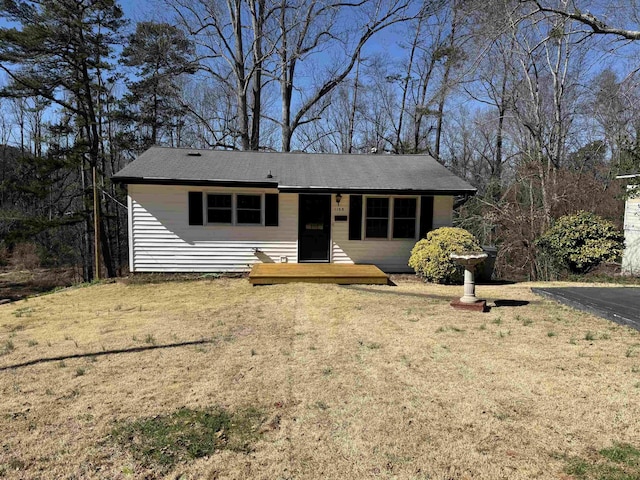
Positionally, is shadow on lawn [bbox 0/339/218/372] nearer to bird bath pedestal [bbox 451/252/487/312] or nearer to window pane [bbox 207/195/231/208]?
bird bath pedestal [bbox 451/252/487/312]

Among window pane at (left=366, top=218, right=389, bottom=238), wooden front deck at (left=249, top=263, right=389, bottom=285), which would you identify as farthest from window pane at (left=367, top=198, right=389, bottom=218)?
wooden front deck at (left=249, top=263, right=389, bottom=285)

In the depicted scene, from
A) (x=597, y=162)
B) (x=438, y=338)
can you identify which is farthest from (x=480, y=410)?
(x=597, y=162)

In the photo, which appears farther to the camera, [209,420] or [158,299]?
[158,299]

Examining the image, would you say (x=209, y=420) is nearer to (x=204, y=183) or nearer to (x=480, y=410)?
(x=480, y=410)

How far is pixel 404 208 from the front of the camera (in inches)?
391

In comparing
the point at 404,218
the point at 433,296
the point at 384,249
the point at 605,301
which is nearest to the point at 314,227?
the point at 384,249

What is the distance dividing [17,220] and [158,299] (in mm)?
11923

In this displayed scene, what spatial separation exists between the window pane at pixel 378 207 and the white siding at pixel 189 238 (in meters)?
1.94

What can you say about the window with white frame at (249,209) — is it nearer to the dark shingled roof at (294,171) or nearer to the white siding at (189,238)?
the white siding at (189,238)

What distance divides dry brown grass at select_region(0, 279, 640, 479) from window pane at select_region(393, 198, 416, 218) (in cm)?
419

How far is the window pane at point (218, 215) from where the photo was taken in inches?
379

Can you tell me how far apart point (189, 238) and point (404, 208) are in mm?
5620

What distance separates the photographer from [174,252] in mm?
9586

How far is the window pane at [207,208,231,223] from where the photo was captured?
9617 millimetres
